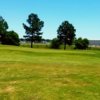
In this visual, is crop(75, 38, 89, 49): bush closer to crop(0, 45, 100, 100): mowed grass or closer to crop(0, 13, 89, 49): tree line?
crop(0, 13, 89, 49): tree line

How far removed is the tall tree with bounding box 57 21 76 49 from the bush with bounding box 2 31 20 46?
584 inches

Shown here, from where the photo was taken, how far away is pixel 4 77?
16.9 m

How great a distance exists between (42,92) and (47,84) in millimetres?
1492

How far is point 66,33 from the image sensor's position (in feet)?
371

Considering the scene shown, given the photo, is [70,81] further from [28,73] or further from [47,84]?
[28,73]

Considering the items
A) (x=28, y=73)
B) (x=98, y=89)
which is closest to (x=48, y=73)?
(x=28, y=73)

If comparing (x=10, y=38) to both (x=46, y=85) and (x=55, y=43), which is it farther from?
(x=46, y=85)

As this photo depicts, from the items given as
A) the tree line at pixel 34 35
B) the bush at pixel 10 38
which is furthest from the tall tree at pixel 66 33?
the bush at pixel 10 38

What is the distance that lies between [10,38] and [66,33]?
1980 cm

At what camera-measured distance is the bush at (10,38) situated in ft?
349

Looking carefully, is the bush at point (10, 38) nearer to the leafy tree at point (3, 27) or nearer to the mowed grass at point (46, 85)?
the leafy tree at point (3, 27)

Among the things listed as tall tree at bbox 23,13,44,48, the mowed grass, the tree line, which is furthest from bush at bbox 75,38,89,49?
the mowed grass

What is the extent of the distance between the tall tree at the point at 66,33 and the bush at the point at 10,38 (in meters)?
14.8

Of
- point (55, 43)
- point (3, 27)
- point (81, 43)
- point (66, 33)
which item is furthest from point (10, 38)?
point (81, 43)
